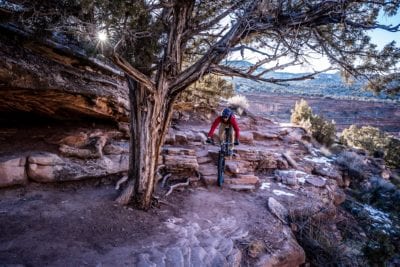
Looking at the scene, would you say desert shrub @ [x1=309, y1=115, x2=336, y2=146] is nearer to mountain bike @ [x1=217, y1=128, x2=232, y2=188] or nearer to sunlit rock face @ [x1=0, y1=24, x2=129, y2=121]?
mountain bike @ [x1=217, y1=128, x2=232, y2=188]

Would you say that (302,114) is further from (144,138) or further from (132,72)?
(132,72)

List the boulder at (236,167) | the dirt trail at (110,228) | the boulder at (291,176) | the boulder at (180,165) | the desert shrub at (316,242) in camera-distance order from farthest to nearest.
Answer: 1. the boulder at (291,176)
2. the boulder at (236,167)
3. the boulder at (180,165)
4. the desert shrub at (316,242)
5. the dirt trail at (110,228)

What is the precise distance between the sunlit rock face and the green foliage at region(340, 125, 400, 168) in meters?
15.2

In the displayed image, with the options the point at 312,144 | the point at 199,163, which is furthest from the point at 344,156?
the point at 199,163

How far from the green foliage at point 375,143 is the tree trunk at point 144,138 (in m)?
15.4

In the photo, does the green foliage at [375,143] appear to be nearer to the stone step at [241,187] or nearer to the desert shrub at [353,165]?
the desert shrub at [353,165]

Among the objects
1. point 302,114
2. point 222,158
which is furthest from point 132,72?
point 302,114

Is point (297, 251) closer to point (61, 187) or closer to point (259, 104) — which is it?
point (61, 187)

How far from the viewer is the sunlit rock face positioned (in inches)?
176

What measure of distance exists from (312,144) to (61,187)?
1178 cm

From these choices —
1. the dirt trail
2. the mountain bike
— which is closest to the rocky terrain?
the dirt trail

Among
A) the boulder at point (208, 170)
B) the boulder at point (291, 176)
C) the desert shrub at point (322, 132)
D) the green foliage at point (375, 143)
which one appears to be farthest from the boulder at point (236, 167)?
the green foliage at point (375, 143)

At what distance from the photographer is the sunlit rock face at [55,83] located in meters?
4.46

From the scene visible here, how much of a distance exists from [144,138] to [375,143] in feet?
70.8
